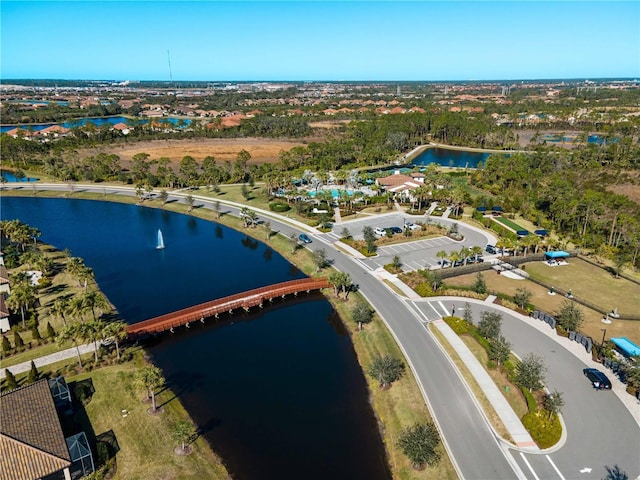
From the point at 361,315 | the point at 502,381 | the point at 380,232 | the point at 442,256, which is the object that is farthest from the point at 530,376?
the point at 380,232

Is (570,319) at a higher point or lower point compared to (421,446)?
higher

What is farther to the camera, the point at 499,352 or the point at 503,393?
the point at 499,352

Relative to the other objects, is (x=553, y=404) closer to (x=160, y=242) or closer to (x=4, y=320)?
(x=4, y=320)

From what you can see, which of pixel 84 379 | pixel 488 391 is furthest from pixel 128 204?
pixel 488 391

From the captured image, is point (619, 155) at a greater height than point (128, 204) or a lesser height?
greater

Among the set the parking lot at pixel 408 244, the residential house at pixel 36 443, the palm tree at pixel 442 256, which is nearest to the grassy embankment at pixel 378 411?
the residential house at pixel 36 443

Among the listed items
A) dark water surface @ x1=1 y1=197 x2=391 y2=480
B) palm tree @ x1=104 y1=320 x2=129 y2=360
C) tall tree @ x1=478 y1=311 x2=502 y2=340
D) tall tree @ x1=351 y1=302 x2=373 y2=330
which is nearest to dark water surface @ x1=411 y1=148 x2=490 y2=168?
dark water surface @ x1=1 y1=197 x2=391 y2=480

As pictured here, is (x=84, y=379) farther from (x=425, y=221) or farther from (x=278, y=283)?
(x=425, y=221)
